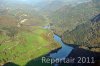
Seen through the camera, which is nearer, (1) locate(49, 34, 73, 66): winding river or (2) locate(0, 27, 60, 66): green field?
(2) locate(0, 27, 60, 66): green field

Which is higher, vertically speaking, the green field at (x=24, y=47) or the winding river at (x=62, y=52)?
the green field at (x=24, y=47)

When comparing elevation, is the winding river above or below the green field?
below

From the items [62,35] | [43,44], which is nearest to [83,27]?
[62,35]

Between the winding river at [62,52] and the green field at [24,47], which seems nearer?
the green field at [24,47]

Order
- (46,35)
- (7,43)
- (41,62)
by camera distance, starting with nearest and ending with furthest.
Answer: (41,62) → (7,43) → (46,35)

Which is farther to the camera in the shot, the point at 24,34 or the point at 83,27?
the point at 83,27

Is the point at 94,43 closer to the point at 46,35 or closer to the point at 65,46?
the point at 65,46

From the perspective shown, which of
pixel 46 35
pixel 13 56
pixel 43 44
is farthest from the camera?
pixel 46 35

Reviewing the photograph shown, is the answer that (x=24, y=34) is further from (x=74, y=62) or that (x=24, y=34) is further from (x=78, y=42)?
(x=74, y=62)

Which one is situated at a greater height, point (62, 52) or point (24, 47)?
point (24, 47)

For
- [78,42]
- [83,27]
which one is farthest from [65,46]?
[83,27]

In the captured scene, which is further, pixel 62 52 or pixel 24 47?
pixel 24 47
